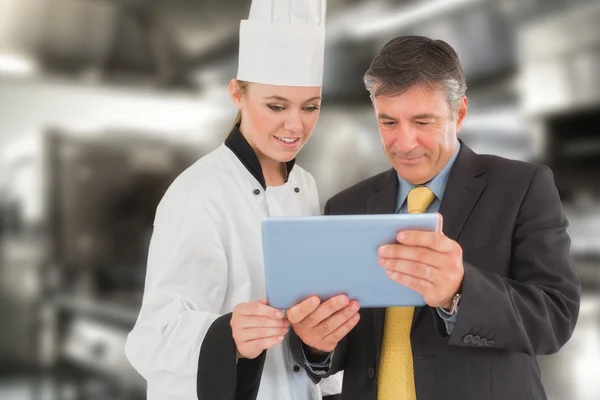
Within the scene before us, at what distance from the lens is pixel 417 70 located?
1265 mm

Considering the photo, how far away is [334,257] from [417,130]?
35cm

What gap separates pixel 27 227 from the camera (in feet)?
10.1

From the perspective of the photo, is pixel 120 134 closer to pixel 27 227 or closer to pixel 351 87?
pixel 27 227

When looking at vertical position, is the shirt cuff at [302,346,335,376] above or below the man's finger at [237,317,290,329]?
below

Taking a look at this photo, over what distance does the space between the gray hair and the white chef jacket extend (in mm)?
321

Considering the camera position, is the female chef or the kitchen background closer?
the female chef

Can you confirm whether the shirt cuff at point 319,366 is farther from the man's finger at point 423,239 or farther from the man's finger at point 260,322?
the man's finger at point 423,239

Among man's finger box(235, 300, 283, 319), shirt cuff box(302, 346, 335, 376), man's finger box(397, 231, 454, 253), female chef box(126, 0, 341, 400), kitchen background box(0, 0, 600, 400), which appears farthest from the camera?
kitchen background box(0, 0, 600, 400)

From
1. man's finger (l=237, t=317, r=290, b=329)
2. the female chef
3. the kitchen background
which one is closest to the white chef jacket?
the female chef

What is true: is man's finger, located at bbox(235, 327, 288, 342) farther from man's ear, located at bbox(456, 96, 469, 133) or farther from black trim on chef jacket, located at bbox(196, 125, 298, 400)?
man's ear, located at bbox(456, 96, 469, 133)

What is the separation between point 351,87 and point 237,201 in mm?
1925

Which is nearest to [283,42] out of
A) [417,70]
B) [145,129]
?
[417,70]

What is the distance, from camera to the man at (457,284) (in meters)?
1.14

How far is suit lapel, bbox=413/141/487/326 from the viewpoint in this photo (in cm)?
126
